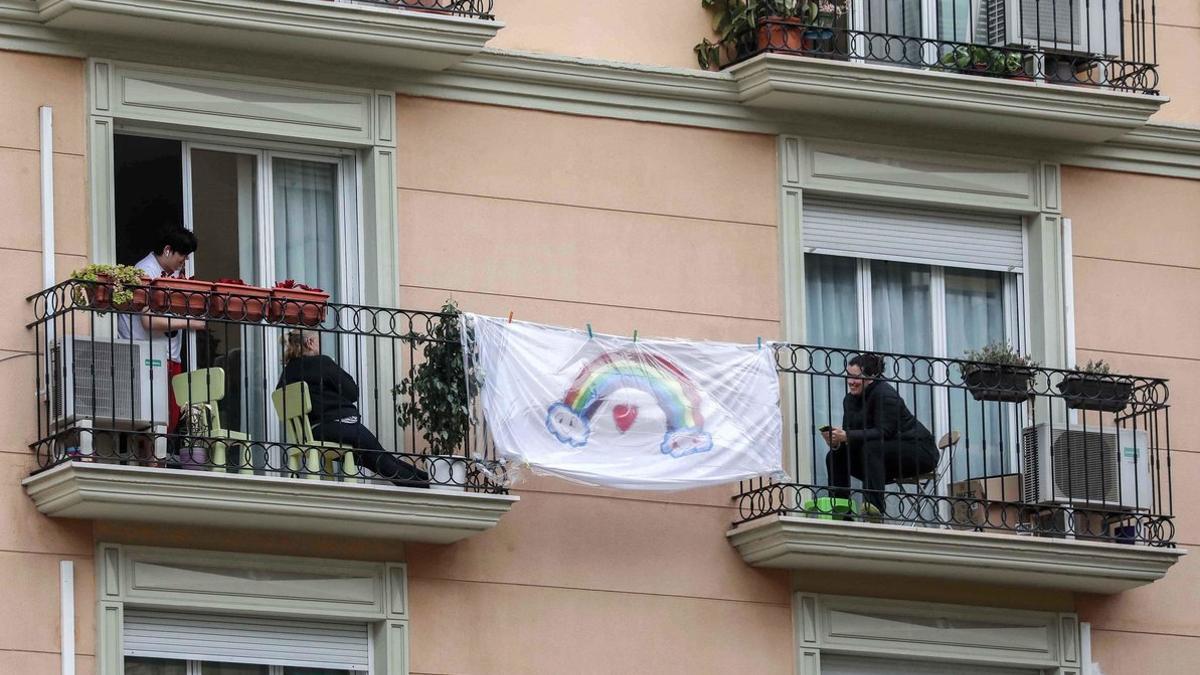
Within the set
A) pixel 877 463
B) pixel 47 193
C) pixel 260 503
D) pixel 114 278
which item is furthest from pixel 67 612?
pixel 877 463

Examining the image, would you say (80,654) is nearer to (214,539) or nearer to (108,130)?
(214,539)

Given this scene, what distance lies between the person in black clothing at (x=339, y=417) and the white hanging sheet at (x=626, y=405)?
0.70 m

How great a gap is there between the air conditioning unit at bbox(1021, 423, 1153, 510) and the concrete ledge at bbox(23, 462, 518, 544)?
408 cm

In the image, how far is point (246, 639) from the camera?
70.8 ft

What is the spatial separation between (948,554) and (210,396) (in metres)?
5.24

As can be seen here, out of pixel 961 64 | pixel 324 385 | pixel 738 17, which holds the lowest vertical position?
pixel 324 385

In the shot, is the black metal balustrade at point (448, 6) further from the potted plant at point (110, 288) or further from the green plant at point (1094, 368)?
the green plant at point (1094, 368)

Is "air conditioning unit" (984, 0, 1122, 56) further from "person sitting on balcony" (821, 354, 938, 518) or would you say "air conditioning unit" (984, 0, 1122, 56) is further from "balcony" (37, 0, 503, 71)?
"balcony" (37, 0, 503, 71)

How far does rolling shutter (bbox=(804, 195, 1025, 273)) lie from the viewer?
953 inches

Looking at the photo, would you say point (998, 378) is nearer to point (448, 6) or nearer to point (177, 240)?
point (448, 6)

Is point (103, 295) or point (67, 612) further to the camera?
point (103, 295)

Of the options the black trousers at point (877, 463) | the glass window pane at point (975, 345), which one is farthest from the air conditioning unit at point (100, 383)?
the glass window pane at point (975, 345)

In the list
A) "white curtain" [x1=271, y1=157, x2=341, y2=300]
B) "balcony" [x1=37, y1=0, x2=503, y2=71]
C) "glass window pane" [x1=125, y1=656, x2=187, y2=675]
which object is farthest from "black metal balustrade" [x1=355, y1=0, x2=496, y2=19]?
"glass window pane" [x1=125, y1=656, x2=187, y2=675]

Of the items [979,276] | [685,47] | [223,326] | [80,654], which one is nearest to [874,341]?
[979,276]
